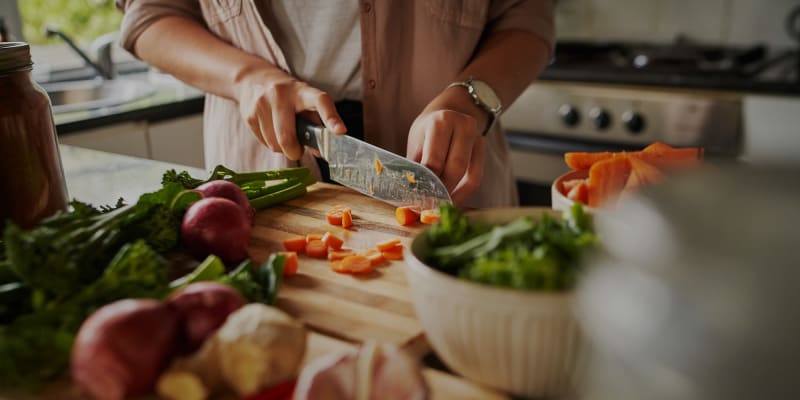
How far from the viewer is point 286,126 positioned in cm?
135

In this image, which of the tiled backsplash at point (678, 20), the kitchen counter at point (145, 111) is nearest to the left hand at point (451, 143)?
the kitchen counter at point (145, 111)

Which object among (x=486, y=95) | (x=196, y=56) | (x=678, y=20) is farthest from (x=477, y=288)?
(x=678, y=20)

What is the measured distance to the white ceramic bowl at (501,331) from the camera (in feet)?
1.93

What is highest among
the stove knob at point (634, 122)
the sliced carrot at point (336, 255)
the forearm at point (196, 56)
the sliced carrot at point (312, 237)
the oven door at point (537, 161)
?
the forearm at point (196, 56)

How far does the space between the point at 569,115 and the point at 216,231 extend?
1875 mm

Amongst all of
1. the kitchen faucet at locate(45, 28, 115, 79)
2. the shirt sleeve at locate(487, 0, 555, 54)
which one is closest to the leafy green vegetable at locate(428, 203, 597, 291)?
the shirt sleeve at locate(487, 0, 555, 54)

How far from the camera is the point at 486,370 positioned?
65 centimetres

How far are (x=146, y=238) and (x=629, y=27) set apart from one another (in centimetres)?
272

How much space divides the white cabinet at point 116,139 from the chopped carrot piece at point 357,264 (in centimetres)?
141

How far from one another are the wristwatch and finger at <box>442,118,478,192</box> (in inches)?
4.6

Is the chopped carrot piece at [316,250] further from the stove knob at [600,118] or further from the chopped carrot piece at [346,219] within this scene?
the stove knob at [600,118]

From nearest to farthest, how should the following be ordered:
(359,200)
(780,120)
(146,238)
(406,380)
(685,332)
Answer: (685,332) → (406,380) → (146,238) → (359,200) → (780,120)

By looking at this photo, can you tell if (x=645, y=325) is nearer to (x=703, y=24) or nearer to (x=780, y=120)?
(x=780, y=120)

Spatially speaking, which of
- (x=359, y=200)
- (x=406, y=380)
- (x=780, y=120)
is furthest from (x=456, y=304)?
(x=780, y=120)
